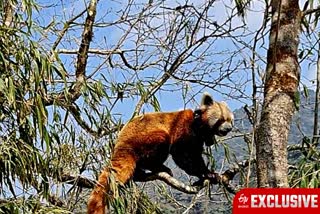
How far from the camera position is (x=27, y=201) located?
2898 mm

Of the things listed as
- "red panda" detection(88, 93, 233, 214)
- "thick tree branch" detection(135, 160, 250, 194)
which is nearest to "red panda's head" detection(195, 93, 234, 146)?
"red panda" detection(88, 93, 233, 214)

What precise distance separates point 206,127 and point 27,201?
1561mm

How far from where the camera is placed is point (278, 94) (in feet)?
6.37

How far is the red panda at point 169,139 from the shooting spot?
374 centimetres

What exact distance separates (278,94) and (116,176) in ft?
5.90

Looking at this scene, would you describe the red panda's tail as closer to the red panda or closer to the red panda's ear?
the red panda

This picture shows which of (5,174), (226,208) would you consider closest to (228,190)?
(226,208)

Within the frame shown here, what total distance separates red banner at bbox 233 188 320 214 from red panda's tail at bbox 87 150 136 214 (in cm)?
185

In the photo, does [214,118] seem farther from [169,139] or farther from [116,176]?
[116,176]

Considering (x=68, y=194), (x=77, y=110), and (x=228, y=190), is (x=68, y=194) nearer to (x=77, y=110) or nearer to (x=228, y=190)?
(x=77, y=110)

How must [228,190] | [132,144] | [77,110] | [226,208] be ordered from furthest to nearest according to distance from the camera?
[132,144], [77,110], [226,208], [228,190]

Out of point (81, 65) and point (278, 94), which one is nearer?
point (278, 94)

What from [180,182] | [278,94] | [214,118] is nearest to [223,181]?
[180,182]

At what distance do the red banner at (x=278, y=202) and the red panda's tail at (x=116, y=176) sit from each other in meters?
1.85
